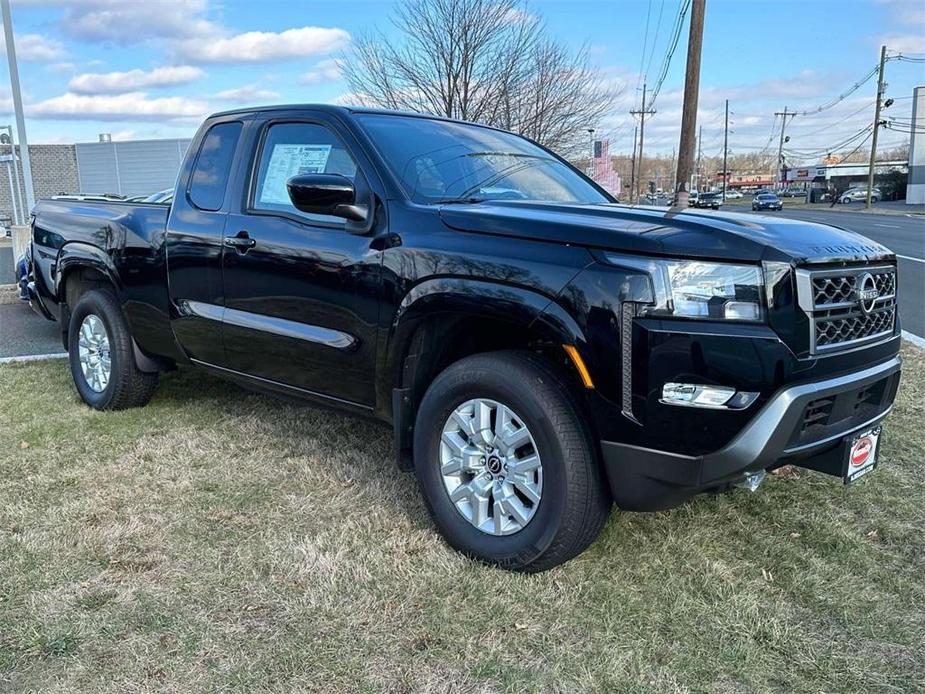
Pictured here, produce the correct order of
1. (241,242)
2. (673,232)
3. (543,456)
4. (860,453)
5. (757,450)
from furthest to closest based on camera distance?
(241,242)
(860,453)
(543,456)
(673,232)
(757,450)

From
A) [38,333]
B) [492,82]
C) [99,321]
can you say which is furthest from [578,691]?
[492,82]

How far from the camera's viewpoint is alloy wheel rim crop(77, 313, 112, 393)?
5293 millimetres

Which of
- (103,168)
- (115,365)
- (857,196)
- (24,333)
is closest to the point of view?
(115,365)

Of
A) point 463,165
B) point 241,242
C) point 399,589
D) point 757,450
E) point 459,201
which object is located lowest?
point 399,589

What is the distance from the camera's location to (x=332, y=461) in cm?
436

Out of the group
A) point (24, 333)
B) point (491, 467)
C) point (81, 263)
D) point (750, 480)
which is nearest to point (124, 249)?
point (81, 263)

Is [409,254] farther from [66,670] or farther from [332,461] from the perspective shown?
[66,670]

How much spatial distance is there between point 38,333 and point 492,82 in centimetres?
1249

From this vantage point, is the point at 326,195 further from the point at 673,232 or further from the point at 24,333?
the point at 24,333

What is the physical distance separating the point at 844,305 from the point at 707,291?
0.58m

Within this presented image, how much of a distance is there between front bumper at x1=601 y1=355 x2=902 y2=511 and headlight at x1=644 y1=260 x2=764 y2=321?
1.05 ft

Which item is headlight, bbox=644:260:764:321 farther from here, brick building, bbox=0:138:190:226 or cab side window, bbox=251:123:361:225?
brick building, bbox=0:138:190:226

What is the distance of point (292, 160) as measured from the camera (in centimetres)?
402

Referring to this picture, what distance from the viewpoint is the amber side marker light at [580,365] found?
8.98 feet
